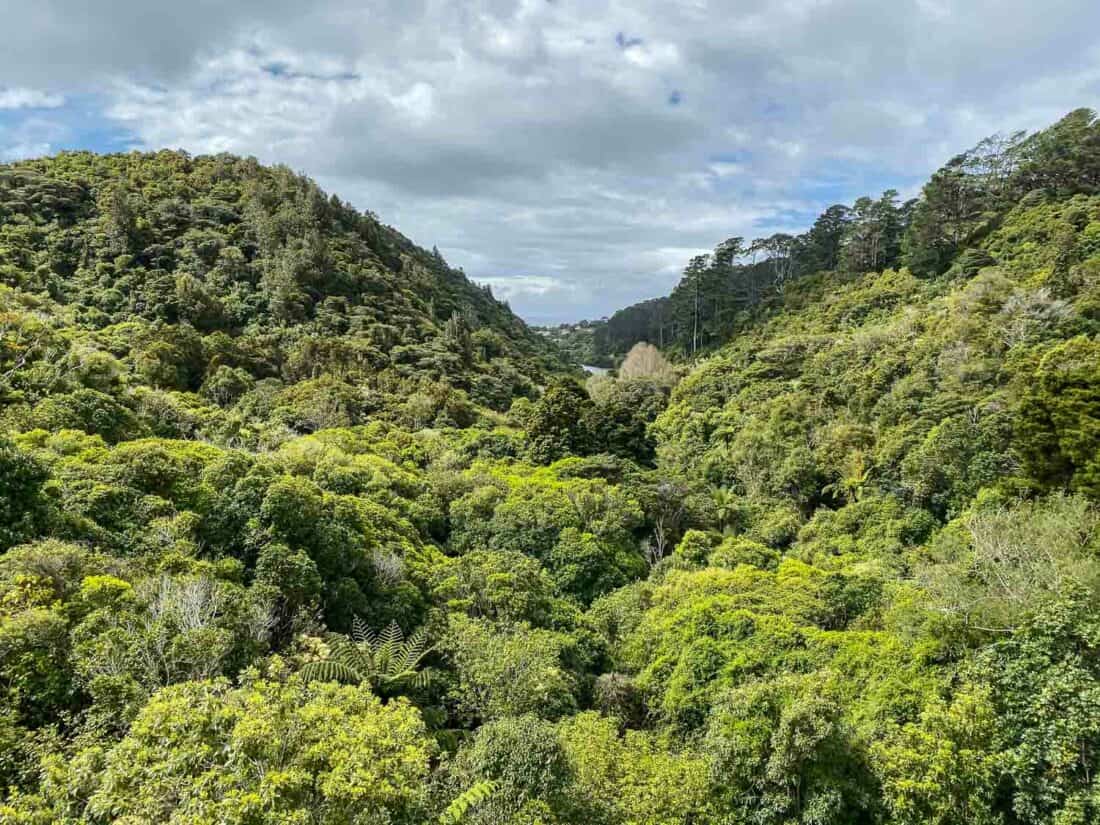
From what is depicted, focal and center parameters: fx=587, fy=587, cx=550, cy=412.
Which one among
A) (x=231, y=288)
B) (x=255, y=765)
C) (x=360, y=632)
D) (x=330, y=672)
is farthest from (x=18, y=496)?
(x=231, y=288)

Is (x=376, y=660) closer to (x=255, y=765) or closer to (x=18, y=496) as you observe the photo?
(x=255, y=765)

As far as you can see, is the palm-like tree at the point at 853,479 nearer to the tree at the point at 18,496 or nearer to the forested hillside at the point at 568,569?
the forested hillside at the point at 568,569

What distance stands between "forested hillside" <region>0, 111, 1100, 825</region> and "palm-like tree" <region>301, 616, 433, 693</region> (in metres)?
0.12

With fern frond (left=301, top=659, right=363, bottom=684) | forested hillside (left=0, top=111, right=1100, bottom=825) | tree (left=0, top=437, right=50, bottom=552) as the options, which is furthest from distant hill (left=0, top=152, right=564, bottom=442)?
fern frond (left=301, top=659, right=363, bottom=684)

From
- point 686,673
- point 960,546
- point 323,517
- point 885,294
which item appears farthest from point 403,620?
point 885,294

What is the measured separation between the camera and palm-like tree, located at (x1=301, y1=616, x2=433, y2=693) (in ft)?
47.2

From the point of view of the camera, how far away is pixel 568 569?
86.8 feet

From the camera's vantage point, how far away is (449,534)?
29.9 meters

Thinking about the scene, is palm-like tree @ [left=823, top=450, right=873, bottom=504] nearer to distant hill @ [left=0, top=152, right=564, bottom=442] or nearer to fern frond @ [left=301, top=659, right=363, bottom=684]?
fern frond @ [left=301, top=659, right=363, bottom=684]

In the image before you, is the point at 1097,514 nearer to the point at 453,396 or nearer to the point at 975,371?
the point at 975,371

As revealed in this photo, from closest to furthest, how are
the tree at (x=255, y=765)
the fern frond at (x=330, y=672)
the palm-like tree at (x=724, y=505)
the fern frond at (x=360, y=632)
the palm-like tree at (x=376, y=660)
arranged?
the tree at (x=255, y=765) → the fern frond at (x=330, y=672) → the palm-like tree at (x=376, y=660) → the fern frond at (x=360, y=632) → the palm-like tree at (x=724, y=505)

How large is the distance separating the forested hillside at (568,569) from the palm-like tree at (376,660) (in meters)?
0.12

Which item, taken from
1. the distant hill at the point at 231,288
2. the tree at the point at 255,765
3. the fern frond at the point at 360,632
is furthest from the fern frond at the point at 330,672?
the distant hill at the point at 231,288

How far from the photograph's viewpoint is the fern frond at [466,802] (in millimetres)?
9774
